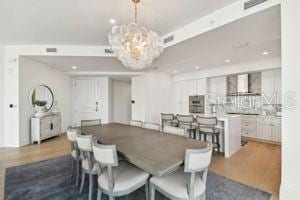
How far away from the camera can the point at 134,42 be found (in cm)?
228

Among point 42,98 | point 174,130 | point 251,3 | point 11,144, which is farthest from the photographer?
point 42,98

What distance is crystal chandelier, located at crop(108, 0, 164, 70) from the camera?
2248 mm

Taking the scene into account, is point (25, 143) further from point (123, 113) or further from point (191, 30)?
point (191, 30)

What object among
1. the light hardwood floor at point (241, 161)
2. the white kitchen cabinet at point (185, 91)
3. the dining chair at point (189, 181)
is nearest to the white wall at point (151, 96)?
the white kitchen cabinet at point (185, 91)

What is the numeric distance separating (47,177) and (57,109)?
11.7 feet

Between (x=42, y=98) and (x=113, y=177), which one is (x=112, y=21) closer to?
(x=113, y=177)

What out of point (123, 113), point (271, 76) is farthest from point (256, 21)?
point (123, 113)

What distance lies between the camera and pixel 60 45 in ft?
12.6

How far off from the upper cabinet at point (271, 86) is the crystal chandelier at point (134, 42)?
164 inches

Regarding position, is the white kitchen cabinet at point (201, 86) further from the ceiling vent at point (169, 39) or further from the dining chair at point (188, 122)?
the ceiling vent at point (169, 39)

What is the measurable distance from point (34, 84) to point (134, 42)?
13.1ft

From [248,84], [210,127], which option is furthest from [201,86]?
[210,127]
